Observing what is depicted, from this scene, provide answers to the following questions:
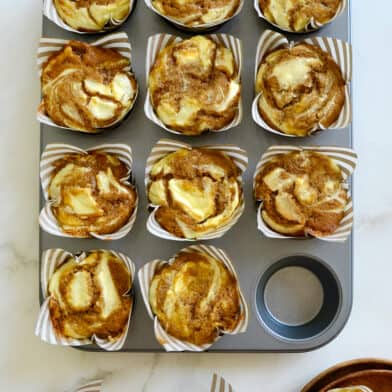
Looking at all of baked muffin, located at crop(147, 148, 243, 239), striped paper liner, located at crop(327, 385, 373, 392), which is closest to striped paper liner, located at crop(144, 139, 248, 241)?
baked muffin, located at crop(147, 148, 243, 239)

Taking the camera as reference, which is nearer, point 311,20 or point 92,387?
point 311,20

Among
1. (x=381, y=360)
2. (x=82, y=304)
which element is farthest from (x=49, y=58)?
(x=381, y=360)

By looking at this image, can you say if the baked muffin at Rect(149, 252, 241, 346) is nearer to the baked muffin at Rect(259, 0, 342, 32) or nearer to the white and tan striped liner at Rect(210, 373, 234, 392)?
the white and tan striped liner at Rect(210, 373, 234, 392)

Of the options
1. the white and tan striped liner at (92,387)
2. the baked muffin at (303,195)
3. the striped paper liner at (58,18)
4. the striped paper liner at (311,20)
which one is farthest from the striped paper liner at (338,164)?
the white and tan striped liner at (92,387)

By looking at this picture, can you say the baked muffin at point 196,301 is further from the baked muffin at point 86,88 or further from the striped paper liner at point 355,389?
the baked muffin at point 86,88

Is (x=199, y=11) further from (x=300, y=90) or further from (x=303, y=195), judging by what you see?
(x=303, y=195)

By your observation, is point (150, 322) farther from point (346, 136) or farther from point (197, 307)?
point (346, 136)

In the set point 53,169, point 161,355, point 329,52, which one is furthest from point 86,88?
point 161,355
